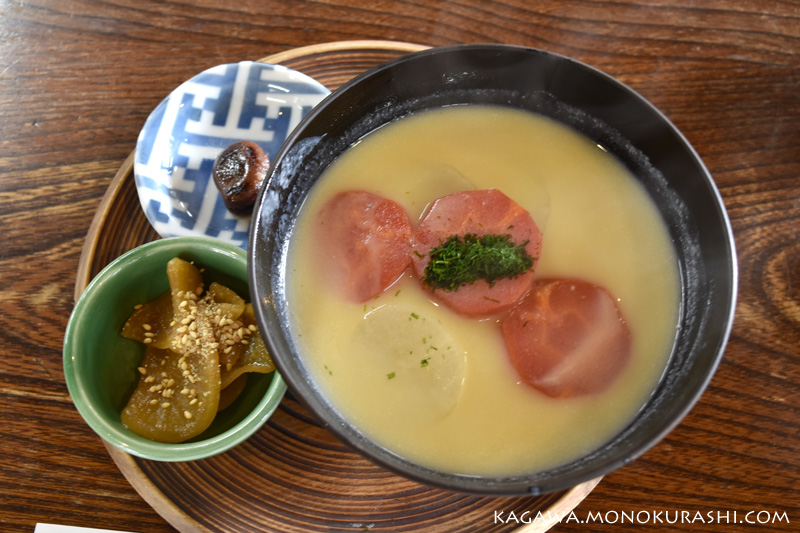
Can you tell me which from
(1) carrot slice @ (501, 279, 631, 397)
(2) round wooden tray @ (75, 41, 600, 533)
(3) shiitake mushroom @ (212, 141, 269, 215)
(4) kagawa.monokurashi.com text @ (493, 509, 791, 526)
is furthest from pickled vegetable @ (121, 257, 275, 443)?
(4) kagawa.monokurashi.com text @ (493, 509, 791, 526)

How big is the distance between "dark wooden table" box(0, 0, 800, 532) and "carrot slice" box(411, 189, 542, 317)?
0.60 metres

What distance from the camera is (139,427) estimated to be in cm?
128

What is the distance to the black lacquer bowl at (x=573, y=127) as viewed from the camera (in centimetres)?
104

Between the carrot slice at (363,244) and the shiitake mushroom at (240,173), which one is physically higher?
the carrot slice at (363,244)

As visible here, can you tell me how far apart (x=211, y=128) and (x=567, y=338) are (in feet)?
3.82

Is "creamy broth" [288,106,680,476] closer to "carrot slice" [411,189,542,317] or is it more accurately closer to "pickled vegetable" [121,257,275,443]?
"carrot slice" [411,189,542,317]

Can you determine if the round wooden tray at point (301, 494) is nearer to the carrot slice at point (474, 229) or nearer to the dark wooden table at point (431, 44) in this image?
the dark wooden table at point (431, 44)

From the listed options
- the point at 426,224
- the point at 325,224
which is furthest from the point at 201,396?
the point at 426,224

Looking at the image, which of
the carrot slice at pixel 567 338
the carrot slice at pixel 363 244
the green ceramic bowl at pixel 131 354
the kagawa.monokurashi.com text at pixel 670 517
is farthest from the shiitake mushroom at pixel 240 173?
the kagawa.monokurashi.com text at pixel 670 517

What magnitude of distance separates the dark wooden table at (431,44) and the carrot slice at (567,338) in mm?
398

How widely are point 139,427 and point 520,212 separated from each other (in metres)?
0.97

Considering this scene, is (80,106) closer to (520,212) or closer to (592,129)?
(520,212)

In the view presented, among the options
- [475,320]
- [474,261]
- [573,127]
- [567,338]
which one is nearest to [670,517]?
[567,338]

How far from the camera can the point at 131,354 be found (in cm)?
140
